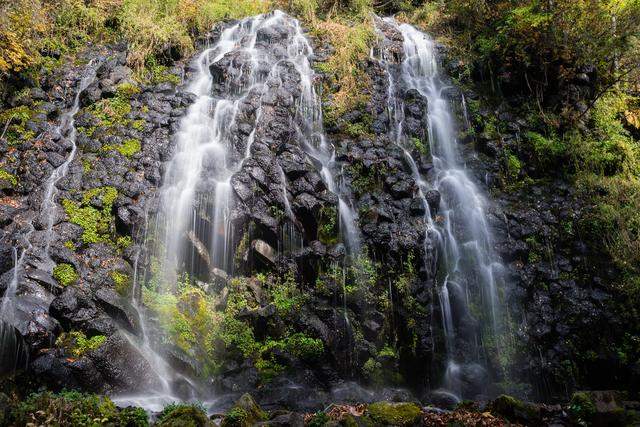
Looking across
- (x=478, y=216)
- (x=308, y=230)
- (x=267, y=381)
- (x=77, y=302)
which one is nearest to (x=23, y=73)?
(x=77, y=302)

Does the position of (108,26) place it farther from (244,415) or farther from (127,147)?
(244,415)

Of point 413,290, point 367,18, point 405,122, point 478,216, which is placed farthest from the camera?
point 367,18

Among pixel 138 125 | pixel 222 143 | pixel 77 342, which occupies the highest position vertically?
pixel 138 125

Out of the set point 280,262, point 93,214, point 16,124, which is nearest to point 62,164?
point 93,214

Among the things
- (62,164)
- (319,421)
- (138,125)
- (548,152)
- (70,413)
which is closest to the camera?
(70,413)

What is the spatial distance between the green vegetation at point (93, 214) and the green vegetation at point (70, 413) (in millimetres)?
4999

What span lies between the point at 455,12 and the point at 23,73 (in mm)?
17332

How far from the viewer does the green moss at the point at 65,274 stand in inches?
362

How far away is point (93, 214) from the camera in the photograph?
10789 millimetres

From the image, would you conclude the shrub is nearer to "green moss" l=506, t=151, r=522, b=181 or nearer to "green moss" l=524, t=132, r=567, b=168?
"green moss" l=506, t=151, r=522, b=181

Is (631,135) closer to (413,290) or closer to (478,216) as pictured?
(478,216)

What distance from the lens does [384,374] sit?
10297mm

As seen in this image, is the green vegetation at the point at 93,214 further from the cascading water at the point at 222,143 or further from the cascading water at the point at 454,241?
the cascading water at the point at 454,241

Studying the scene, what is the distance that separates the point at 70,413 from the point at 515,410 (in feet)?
23.3
